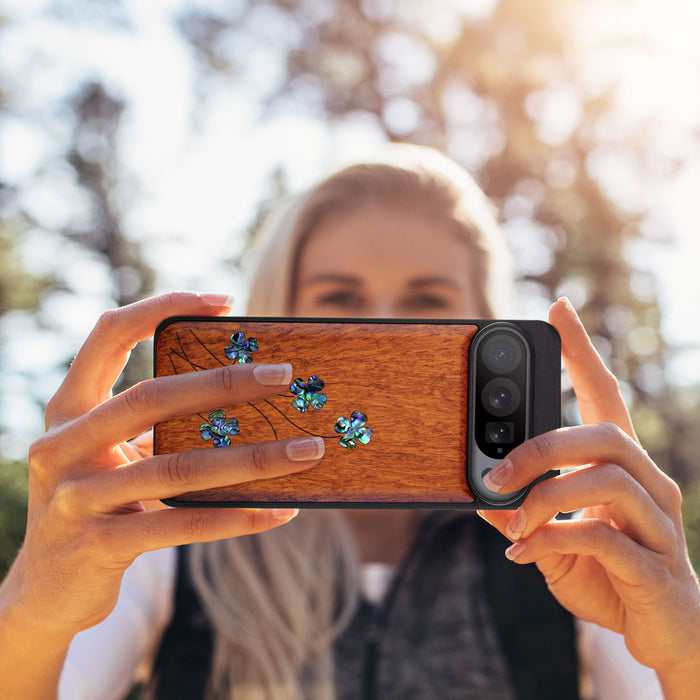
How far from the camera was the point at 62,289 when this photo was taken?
490 inches

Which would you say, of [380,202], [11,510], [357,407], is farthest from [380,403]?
[11,510]

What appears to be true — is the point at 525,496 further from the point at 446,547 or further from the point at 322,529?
the point at 322,529

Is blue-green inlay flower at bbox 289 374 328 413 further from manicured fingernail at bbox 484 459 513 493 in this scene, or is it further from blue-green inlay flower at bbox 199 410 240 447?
manicured fingernail at bbox 484 459 513 493

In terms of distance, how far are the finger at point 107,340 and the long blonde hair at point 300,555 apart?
1.24m

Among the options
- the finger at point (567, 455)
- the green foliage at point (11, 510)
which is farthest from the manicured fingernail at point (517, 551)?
the green foliage at point (11, 510)

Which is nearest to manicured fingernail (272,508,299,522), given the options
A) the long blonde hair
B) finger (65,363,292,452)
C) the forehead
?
finger (65,363,292,452)

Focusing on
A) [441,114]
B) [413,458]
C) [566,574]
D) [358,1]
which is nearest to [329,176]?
[413,458]

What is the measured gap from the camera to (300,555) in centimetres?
266

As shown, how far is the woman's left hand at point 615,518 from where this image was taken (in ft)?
4.41

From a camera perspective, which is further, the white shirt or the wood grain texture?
the white shirt

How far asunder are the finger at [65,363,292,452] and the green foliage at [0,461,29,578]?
6790 mm

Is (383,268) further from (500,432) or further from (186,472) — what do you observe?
(186,472)

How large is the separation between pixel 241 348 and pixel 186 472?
0.34 metres

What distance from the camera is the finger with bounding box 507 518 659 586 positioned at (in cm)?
136
